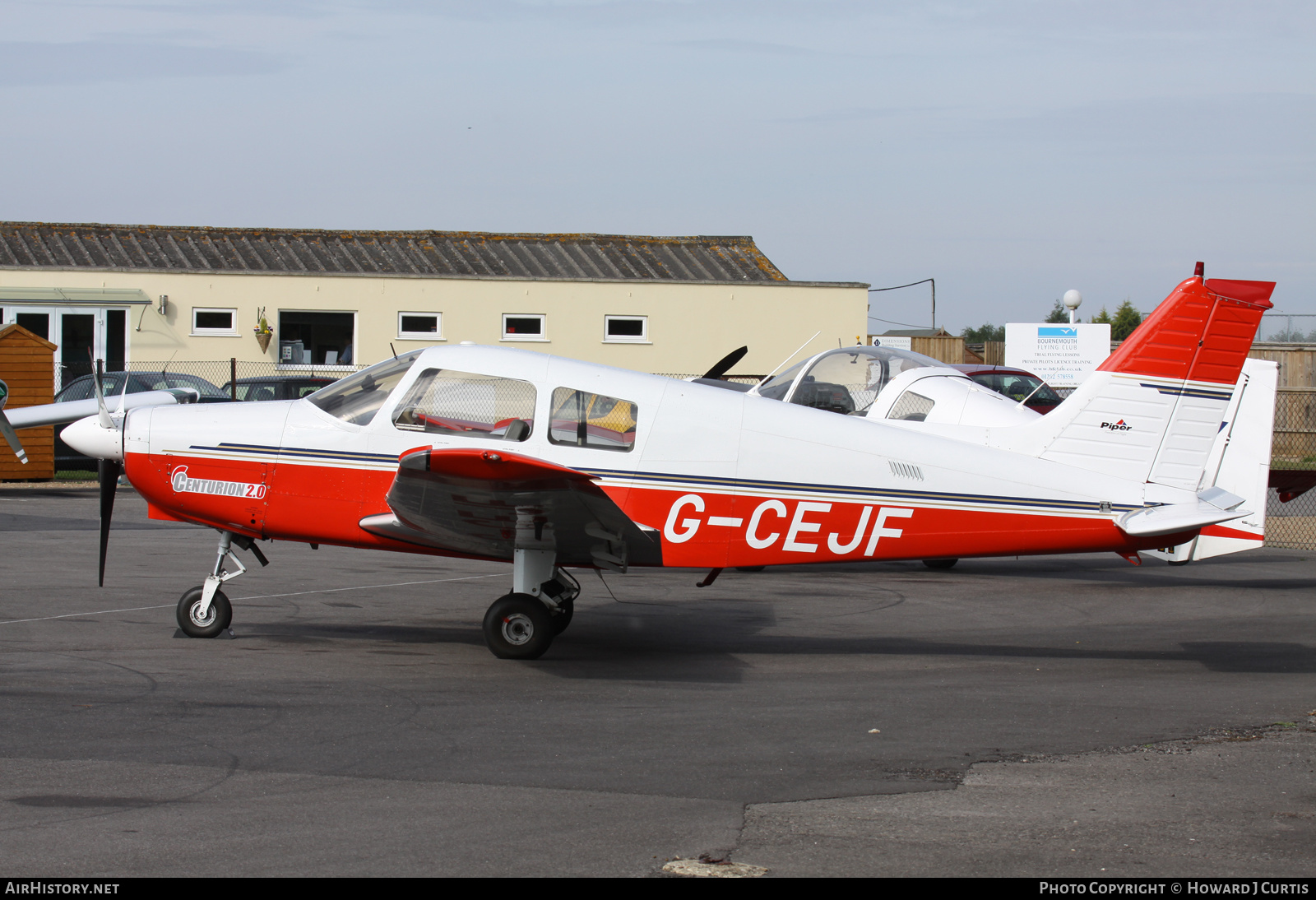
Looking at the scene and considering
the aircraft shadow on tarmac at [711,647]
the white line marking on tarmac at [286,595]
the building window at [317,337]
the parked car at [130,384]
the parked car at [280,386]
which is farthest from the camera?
the building window at [317,337]

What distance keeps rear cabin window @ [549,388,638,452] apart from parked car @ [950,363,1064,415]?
23.7 ft

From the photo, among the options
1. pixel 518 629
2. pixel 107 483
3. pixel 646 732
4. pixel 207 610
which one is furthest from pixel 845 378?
pixel 107 483

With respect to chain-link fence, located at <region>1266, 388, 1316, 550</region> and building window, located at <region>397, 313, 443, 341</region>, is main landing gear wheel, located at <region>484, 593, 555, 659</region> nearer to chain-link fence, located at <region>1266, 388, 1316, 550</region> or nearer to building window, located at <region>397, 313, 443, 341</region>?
chain-link fence, located at <region>1266, 388, 1316, 550</region>

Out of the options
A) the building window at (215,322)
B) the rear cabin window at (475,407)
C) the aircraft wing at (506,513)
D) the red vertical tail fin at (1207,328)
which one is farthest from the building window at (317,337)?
the red vertical tail fin at (1207,328)

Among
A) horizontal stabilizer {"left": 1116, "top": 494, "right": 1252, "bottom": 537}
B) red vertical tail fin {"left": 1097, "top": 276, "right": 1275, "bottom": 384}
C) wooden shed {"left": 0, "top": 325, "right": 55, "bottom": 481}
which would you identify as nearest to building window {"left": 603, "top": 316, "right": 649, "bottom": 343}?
wooden shed {"left": 0, "top": 325, "right": 55, "bottom": 481}

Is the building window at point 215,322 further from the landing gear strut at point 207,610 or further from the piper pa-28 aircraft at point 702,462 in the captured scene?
the landing gear strut at point 207,610

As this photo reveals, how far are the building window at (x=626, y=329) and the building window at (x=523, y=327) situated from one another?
1556mm

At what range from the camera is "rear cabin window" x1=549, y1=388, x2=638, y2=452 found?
314 inches

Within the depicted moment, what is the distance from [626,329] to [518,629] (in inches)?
858

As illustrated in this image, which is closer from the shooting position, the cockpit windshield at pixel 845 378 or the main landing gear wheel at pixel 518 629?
the main landing gear wheel at pixel 518 629

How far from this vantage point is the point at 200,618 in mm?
8391

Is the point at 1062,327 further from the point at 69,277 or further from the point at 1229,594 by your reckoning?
the point at 69,277

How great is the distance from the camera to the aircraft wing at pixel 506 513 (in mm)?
6797
